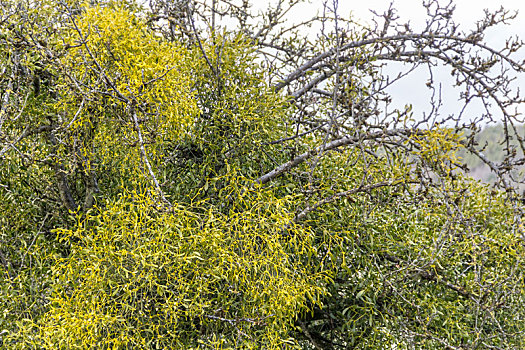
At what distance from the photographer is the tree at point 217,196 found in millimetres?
1344

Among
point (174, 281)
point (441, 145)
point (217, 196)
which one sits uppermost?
point (441, 145)

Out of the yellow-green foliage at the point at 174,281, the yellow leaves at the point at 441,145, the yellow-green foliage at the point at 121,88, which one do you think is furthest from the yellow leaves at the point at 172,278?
the yellow leaves at the point at 441,145

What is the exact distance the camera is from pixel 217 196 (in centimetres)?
154

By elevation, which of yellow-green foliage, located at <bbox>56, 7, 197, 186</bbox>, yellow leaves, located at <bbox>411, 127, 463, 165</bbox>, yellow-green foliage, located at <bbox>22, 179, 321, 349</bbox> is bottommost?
yellow-green foliage, located at <bbox>22, 179, 321, 349</bbox>

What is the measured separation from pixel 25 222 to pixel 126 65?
1.92 feet

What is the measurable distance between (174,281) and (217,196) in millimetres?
270

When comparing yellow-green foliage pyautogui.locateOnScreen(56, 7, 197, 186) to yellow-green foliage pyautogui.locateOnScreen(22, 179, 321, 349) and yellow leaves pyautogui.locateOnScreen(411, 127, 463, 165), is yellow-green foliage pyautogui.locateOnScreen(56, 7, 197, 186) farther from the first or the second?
yellow leaves pyautogui.locateOnScreen(411, 127, 463, 165)

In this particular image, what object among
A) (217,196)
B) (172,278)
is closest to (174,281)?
(172,278)

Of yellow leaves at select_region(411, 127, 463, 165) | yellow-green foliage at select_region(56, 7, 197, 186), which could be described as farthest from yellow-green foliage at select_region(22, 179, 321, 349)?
yellow leaves at select_region(411, 127, 463, 165)

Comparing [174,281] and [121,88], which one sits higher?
[121,88]

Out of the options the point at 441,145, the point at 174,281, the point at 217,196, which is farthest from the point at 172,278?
the point at 441,145

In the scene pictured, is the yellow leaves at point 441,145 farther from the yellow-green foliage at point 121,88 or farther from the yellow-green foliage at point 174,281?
the yellow-green foliage at point 121,88

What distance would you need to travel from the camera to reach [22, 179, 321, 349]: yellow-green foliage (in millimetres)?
1302

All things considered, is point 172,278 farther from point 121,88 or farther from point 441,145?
point 441,145
